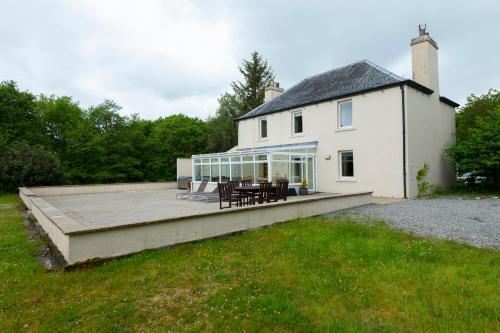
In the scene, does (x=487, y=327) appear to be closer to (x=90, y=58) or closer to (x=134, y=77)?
(x=90, y=58)

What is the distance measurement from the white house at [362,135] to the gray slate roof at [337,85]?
2.8 inches

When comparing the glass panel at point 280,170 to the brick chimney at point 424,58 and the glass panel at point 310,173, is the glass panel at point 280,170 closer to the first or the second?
the glass panel at point 310,173

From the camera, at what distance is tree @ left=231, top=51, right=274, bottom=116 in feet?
127

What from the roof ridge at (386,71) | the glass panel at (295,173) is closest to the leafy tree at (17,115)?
the glass panel at (295,173)

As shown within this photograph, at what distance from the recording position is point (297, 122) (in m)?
18.9

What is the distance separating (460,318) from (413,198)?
1186 cm

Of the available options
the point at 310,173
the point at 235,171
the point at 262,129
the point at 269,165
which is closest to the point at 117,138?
the point at 262,129

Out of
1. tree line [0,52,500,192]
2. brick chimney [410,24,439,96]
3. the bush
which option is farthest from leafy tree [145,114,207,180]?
brick chimney [410,24,439,96]

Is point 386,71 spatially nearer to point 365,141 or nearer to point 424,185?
point 365,141

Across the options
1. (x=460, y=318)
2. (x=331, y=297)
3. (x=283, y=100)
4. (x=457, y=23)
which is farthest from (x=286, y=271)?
(x=283, y=100)

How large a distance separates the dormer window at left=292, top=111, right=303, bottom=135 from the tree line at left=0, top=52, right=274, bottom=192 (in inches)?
676

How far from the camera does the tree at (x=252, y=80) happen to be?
1519 inches

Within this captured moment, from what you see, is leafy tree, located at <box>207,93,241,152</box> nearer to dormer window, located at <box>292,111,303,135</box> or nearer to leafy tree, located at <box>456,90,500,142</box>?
dormer window, located at <box>292,111,303,135</box>

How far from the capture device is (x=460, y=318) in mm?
2965
